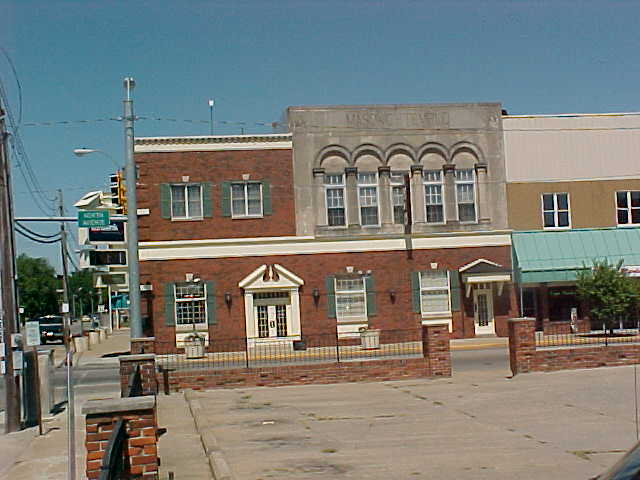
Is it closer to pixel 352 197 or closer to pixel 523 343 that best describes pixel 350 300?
pixel 352 197

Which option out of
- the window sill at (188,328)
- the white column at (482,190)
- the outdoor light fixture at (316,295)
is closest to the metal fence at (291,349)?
the window sill at (188,328)

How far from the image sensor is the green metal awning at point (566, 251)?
38969 mm

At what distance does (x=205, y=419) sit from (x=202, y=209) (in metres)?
21.7

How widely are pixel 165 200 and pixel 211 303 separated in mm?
4689

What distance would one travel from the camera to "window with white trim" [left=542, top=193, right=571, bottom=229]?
1588 inches

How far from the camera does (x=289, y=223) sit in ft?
125

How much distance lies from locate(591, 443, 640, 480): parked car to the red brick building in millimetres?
32002

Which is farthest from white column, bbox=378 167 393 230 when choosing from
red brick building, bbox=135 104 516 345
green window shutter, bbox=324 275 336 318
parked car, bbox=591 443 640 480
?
parked car, bbox=591 443 640 480

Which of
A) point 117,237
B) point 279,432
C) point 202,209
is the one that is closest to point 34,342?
point 279,432

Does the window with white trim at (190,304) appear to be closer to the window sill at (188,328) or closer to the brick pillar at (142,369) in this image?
the window sill at (188,328)

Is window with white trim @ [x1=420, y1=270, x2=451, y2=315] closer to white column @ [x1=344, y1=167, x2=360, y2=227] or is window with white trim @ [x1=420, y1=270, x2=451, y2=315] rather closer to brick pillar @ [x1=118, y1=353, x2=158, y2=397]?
white column @ [x1=344, y1=167, x2=360, y2=227]

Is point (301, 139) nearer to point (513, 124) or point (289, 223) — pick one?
point (289, 223)

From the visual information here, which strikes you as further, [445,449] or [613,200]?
[613,200]

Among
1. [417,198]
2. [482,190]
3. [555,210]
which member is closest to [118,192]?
[417,198]
